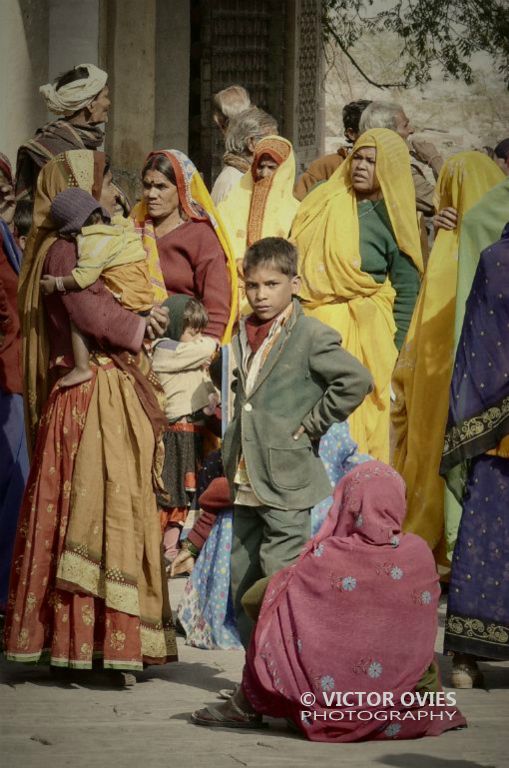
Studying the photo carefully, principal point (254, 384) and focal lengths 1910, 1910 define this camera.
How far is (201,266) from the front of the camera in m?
9.70

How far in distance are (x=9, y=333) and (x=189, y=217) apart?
1.51 m

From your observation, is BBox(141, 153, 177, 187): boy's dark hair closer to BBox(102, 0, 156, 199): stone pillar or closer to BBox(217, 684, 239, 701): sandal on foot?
BBox(217, 684, 239, 701): sandal on foot

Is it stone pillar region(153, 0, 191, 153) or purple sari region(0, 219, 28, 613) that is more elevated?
stone pillar region(153, 0, 191, 153)

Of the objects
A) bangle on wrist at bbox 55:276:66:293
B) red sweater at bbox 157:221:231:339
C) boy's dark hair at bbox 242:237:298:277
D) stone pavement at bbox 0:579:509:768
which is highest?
red sweater at bbox 157:221:231:339

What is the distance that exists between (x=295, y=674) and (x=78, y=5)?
7948mm

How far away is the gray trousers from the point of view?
21.7ft

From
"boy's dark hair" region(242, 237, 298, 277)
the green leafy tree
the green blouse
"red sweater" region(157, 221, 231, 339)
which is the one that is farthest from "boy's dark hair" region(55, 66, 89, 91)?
the green leafy tree

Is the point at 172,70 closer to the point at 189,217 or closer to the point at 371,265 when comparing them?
the point at 371,265

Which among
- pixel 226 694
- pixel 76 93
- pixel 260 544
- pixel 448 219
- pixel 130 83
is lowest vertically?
pixel 226 694

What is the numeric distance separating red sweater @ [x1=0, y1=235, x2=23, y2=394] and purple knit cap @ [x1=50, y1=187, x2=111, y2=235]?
1256 mm

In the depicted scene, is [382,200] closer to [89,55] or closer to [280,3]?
[89,55]

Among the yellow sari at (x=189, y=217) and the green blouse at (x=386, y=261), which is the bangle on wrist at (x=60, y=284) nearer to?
the yellow sari at (x=189, y=217)

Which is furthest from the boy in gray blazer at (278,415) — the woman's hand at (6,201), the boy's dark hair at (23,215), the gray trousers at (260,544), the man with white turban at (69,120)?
the boy's dark hair at (23,215)

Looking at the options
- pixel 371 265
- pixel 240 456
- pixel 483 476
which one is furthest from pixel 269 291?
pixel 371 265
